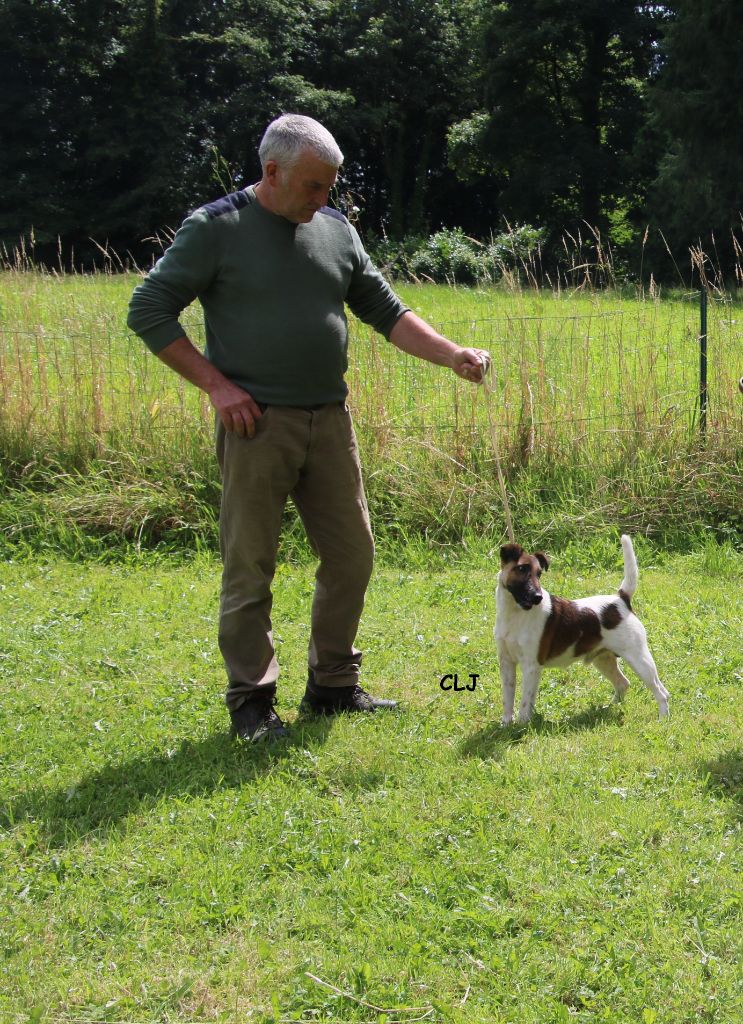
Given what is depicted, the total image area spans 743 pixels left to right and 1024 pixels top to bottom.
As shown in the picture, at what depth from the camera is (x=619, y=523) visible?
7430 mm

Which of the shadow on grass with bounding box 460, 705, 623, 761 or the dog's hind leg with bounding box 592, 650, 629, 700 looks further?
the dog's hind leg with bounding box 592, 650, 629, 700

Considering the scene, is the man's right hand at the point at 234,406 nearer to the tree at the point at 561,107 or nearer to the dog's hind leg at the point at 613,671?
the dog's hind leg at the point at 613,671

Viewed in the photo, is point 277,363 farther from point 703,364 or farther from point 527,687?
point 703,364

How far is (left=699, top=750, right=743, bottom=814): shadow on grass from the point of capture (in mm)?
3902

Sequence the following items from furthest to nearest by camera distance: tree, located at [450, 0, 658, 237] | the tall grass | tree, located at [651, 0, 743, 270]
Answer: tree, located at [450, 0, 658, 237] < tree, located at [651, 0, 743, 270] < the tall grass

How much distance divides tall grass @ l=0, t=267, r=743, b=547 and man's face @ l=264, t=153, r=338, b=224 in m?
3.59

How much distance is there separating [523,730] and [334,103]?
31945 millimetres

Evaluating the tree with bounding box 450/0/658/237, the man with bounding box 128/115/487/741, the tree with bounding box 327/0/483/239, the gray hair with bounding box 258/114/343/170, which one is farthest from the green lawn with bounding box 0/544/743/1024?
the tree with bounding box 327/0/483/239

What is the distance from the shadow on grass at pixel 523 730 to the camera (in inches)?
169

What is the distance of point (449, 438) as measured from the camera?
7.73m

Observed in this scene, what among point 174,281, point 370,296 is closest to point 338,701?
point 370,296

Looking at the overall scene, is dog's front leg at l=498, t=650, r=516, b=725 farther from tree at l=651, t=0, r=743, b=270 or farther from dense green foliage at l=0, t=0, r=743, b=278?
dense green foliage at l=0, t=0, r=743, b=278

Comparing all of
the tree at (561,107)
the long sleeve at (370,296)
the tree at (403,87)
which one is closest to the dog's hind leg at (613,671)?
the long sleeve at (370,296)

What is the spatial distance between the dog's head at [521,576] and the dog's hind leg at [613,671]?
0.72 metres
